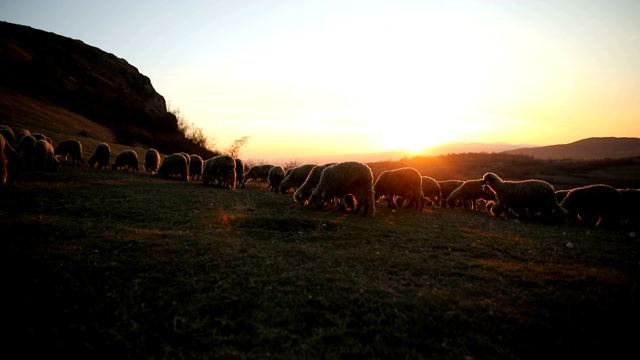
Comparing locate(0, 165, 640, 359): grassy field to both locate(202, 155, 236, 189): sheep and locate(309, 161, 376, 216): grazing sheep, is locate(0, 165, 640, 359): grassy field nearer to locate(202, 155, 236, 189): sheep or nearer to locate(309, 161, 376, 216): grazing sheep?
locate(309, 161, 376, 216): grazing sheep

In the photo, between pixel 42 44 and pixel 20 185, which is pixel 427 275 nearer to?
pixel 20 185

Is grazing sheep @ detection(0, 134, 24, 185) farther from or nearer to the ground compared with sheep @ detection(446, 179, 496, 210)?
farther from the ground

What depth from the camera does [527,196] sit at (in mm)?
14047

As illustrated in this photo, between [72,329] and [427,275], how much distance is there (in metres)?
5.22

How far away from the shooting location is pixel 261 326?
13.3 feet

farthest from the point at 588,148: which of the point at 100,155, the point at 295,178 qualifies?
the point at 100,155

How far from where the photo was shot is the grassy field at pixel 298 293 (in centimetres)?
377

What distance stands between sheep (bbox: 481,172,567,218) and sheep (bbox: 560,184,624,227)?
2.78ft

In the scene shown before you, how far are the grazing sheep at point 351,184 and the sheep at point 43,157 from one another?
15.1m

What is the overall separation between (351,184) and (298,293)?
7.76m

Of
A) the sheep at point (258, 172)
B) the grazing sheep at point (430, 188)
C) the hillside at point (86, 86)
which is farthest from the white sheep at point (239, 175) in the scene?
the hillside at point (86, 86)

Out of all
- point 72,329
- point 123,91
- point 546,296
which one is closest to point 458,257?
point 546,296

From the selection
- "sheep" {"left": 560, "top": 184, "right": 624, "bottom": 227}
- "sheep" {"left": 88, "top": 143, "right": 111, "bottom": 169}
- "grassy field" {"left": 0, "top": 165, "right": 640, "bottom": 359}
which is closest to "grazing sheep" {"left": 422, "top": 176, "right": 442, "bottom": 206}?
"sheep" {"left": 560, "top": 184, "right": 624, "bottom": 227}

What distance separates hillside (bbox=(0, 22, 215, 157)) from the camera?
145ft
